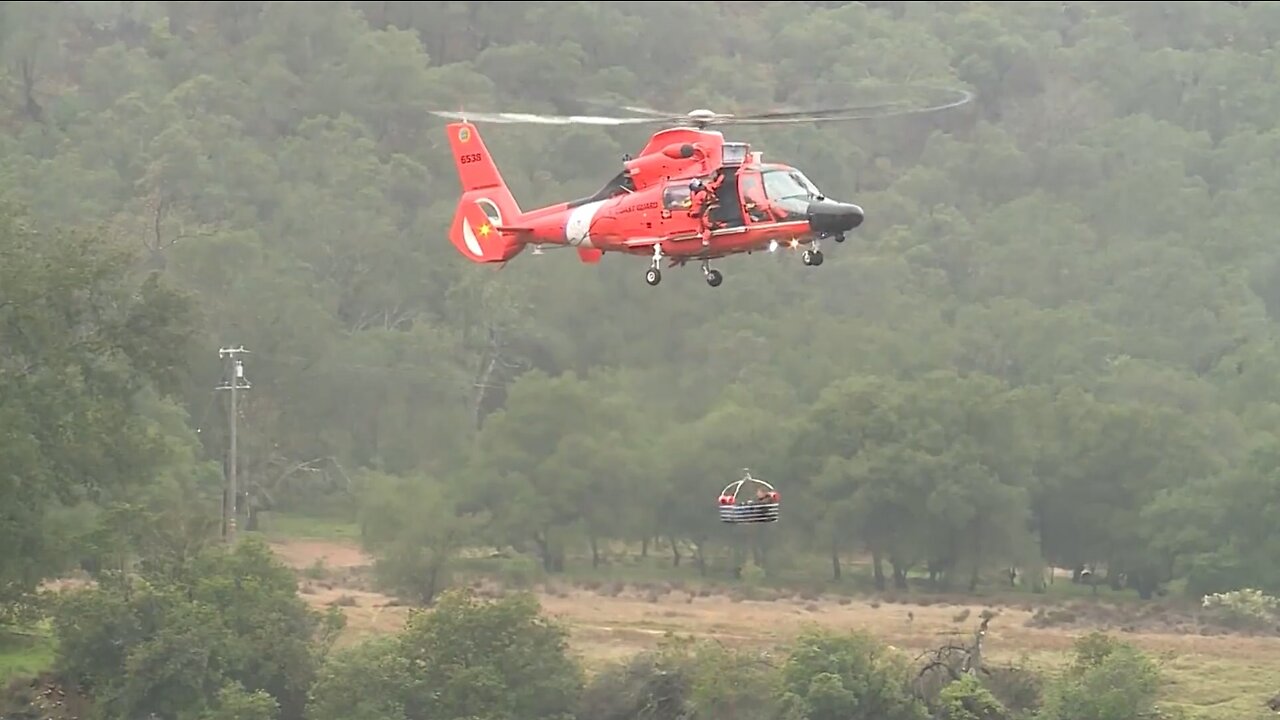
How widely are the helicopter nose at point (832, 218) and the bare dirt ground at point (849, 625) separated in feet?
62.5

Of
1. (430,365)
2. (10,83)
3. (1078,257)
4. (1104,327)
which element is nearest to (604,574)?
(430,365)

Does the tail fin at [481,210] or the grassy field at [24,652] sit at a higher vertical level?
the tail fin at [481,210]

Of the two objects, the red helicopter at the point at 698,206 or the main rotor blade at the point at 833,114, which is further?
the red helicopter at the point at 698,206

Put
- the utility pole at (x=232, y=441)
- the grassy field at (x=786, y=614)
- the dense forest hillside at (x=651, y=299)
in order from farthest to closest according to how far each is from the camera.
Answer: the dense forest hillside at (x=651, y=299) → the utility pole at (x=232, y=441) → the grassy field at (x=786, y=614)

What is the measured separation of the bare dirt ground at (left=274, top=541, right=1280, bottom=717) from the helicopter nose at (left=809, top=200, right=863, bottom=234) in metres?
19.1

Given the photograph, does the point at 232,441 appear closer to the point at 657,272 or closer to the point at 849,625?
the point at 849,625

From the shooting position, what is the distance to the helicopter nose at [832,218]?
3120 centimetres

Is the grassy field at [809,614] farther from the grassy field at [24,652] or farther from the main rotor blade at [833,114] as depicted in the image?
the main rotor blade at [833,114]

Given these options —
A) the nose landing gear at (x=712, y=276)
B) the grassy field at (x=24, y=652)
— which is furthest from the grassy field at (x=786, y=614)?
the nose landing gear at (x=712, y=276)

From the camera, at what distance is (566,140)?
102 metres

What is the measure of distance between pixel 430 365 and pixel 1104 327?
25.2 meters

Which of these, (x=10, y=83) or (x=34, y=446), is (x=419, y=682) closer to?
(x=34, y=446)

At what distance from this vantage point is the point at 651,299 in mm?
87438

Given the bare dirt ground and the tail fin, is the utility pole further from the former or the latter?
the tail fin
